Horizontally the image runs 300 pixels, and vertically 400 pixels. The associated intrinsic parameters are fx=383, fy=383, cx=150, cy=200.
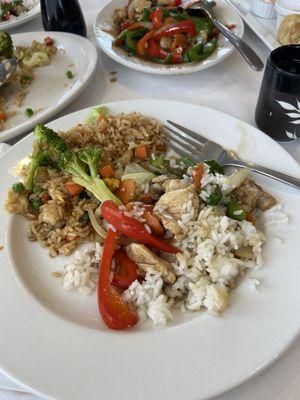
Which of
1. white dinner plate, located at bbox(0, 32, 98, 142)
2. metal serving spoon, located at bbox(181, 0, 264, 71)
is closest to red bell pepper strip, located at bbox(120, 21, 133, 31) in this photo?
white dinner plate, located at bbox(0, 32, 98, 142)

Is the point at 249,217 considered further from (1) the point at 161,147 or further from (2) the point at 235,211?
(1) the point at 161,147

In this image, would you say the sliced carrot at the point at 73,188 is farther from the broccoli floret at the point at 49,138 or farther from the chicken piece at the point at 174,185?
the chicken piece at the point at 174,185

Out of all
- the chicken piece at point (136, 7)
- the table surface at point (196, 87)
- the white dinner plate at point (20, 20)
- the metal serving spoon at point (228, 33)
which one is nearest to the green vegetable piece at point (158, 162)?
the table surface at point (196, 87)

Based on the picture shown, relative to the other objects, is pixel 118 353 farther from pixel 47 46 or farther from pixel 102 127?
pixel 47 46

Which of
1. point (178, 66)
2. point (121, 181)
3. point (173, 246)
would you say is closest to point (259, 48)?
point (178, 66)

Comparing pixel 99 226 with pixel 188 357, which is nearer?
pixel 188 357
